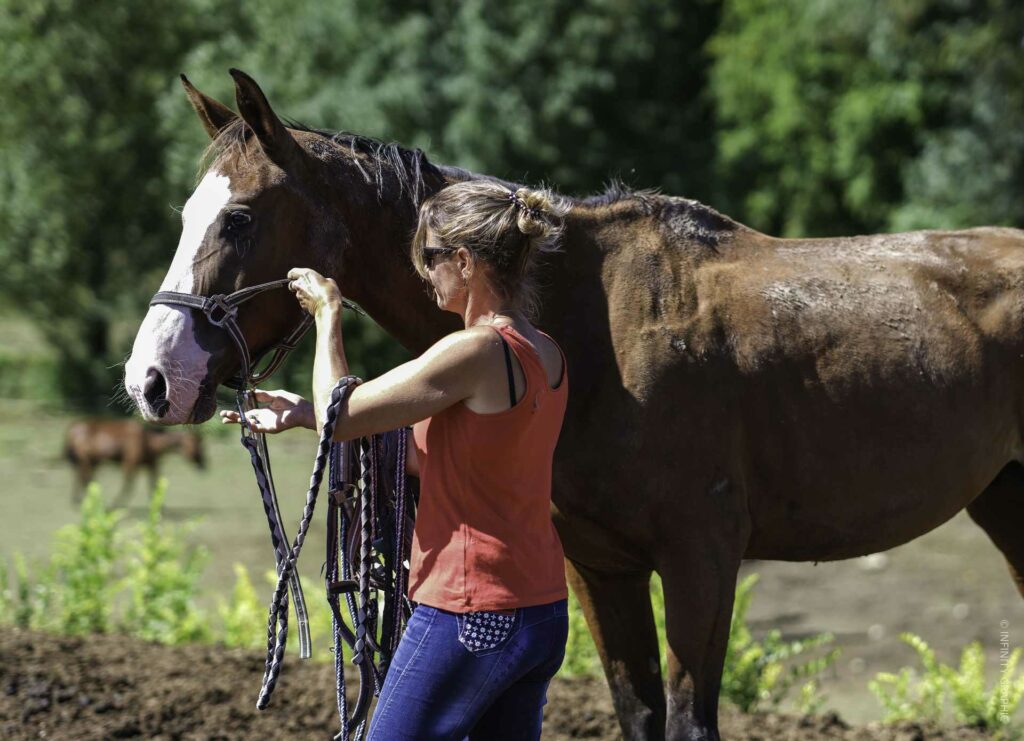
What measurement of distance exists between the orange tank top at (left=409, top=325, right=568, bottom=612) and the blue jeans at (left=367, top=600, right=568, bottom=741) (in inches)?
1.5

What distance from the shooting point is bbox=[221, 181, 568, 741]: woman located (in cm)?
273

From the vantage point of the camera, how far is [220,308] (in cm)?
327

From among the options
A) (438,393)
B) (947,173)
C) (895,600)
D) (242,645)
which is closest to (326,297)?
(438,393)

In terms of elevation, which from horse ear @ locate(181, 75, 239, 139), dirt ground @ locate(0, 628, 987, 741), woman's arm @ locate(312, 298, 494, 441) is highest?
horse ear @ locate(181, 75, 239, 139)

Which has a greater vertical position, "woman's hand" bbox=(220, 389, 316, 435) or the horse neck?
the horse neck

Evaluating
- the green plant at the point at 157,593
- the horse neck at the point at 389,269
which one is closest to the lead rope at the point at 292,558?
the horse neck at the point at 389,269

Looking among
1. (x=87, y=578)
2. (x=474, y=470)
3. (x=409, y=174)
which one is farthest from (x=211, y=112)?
(x=87, y=578)

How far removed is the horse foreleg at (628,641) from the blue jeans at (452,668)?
1.18 metres

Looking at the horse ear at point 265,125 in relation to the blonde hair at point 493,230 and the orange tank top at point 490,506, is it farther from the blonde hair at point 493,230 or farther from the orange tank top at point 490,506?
the orange tank top at point 490,506

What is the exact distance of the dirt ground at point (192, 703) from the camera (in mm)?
4977

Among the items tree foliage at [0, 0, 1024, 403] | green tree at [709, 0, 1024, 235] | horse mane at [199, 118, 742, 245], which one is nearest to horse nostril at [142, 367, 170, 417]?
horse mane at [199, 118, 742, 245]

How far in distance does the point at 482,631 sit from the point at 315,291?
0.88 m

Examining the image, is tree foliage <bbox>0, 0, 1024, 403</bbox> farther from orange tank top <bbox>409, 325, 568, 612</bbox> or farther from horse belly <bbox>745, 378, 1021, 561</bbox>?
orange tank top <bbox>409, 325, 568, 612</bbox>

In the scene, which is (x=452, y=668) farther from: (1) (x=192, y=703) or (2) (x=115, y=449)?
(2) (x=115, y=449)
